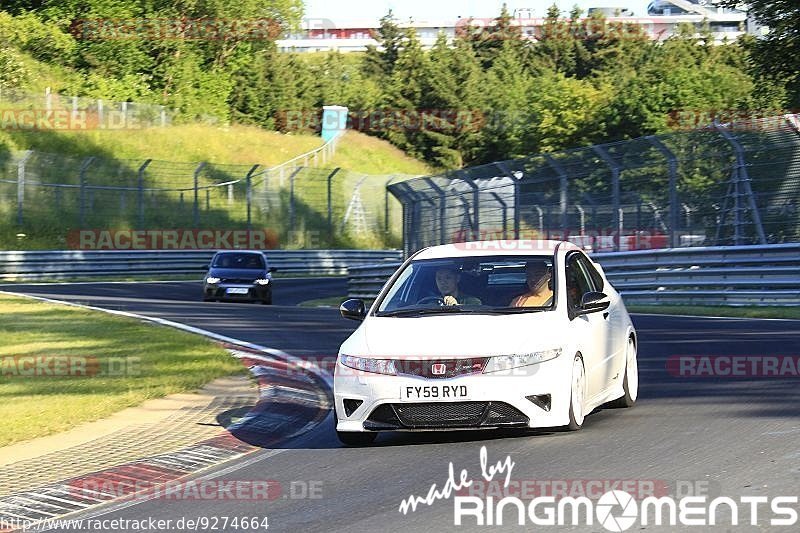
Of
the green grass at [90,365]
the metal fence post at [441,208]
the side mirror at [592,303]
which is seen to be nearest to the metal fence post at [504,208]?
the metal fence post at [441,208]

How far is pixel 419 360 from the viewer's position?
9.20 metres

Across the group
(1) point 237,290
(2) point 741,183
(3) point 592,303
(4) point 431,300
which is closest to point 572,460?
(3) point 592,303

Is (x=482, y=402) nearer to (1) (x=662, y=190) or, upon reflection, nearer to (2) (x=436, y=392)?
(2) (x=436, y=392)

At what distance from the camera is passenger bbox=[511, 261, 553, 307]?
10109 millimetres

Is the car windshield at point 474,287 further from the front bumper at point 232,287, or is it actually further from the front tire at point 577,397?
the front bumper at point 232,287

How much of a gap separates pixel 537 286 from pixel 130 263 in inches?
1434

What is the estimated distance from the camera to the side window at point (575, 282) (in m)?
10.3

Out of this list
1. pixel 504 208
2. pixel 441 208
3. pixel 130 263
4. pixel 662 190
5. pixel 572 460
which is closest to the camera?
pixel 572 460

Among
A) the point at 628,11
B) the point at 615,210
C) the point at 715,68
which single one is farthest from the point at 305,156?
the point at 628,11

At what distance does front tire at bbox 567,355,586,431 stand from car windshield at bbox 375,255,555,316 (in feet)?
1.93

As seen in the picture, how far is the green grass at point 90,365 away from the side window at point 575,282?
13.8ft

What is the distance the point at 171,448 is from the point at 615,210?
55.4ft

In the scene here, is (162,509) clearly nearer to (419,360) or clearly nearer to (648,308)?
(419,360)

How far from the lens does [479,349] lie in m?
9.16
